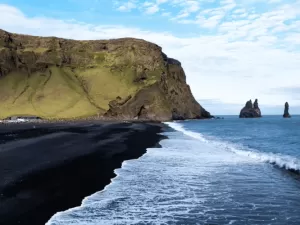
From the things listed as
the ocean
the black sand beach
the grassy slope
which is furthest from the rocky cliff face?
the ocean

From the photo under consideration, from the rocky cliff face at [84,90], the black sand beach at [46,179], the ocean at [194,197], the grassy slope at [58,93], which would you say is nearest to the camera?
the ocean at [194,197]

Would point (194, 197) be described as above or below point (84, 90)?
below

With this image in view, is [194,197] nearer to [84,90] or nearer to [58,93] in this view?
[58,93]

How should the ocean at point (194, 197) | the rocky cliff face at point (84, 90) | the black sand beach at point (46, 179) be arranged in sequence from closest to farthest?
the ocean at point (194, 197), the black sand beach at point (46, 179), the rocky cliff face at point (84, 90)

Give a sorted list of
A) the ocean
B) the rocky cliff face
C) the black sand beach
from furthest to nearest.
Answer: the rocky cliff face, the black sand beach, the ocean

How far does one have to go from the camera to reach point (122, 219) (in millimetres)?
12328

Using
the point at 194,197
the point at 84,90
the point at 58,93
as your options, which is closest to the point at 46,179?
the point at 194,197

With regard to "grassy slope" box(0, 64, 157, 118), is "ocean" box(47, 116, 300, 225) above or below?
below

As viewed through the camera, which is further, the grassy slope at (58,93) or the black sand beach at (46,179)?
the grassy slope at (58,93)

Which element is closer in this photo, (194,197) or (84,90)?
(194,197)

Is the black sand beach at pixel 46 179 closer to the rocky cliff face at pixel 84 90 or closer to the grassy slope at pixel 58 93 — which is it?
the rocky cliff face at pixel 84 90

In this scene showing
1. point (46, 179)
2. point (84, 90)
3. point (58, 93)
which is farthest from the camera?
point (84, 90)

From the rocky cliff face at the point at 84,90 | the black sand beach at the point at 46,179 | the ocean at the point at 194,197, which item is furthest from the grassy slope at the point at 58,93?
the ocean at the point at 194,197

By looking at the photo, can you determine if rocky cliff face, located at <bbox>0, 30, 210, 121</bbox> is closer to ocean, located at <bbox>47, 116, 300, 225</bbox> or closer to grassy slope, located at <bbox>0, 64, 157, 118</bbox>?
grassy slope, located at <bbox>0, 64, 157, 118</bbox>
